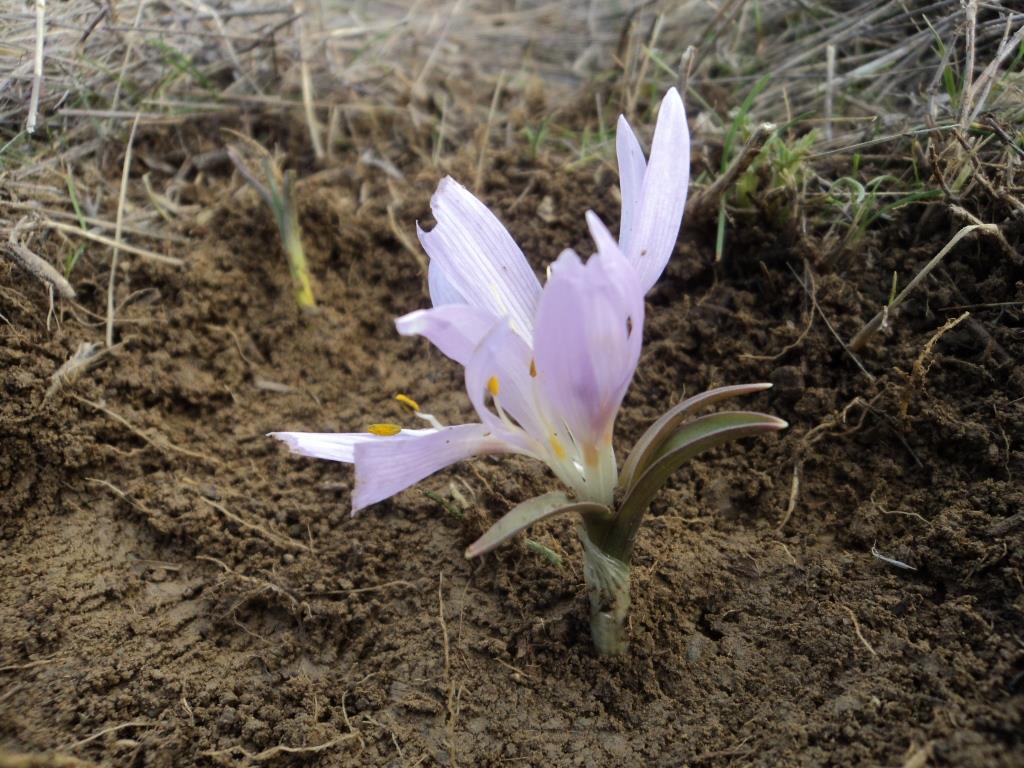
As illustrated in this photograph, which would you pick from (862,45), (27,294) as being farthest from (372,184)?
(862,45)

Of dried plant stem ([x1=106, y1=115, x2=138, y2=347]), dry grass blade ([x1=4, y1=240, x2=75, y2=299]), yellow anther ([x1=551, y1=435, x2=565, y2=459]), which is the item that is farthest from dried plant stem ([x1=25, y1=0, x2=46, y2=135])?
yellow anther ([x1=551, y1=435, x2=565, y2=459])

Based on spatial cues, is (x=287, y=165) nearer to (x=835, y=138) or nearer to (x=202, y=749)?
(x=835, y=138)

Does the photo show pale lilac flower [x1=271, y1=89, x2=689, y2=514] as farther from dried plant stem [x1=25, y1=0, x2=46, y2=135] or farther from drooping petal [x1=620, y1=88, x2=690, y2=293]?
dried plant stem [x1=25, y1=0, x2=46, y2=135]

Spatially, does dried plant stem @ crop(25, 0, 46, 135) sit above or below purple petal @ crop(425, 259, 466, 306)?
below

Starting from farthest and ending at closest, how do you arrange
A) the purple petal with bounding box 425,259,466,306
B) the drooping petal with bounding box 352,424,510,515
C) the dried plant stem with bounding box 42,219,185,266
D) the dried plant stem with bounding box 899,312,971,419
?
the dried plant stem with bounding box 42,219,185,266 → the dried plant stem with bounding box 899,312,971,419 → the purple petal with bounding box 425,259,466,306 → the drooping petal with bounding box 352,424,510,515

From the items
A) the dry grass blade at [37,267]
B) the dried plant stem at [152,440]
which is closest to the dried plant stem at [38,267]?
the dry grass blade at [37,267]

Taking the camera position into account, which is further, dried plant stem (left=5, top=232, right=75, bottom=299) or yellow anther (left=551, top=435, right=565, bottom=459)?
dried plant stem (left=5, top=232, right=75, bottom=299)
